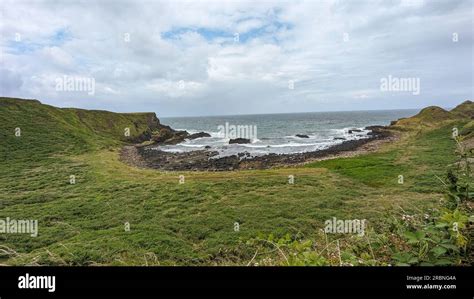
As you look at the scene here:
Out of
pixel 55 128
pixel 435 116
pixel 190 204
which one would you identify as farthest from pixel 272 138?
pixel 190 204

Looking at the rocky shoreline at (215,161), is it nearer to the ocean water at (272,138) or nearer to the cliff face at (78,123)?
the ocean water at (272,138)

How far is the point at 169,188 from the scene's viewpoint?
21562 millimetres

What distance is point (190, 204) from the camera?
58.3 feet

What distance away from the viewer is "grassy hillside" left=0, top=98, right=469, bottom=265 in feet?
36.2

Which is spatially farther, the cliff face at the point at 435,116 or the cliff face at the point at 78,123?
the cliff face at the point at 435,116

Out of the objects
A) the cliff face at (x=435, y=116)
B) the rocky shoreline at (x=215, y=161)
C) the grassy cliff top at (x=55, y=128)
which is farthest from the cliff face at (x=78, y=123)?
the cliff face at (x=435, y=116)

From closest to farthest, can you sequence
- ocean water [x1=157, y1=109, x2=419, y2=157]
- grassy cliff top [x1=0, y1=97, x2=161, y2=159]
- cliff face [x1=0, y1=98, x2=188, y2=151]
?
grassy cliff top [x1=0, y1=97, x2=161, y2=159], cliff face [x1=0, y1=98, x2=188, y2=151], ocean water [x1=157, y1=109, x2=419, y2=157]

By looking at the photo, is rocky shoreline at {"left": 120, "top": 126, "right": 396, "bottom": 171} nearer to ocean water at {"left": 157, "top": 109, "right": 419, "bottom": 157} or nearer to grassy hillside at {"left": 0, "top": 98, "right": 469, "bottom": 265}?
ocean water at {"left": 157, "top": 109, "right": 419, "bottom": 157}

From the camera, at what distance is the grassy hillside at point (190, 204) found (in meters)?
11.0

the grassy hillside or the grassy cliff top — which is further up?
the grassy cliff top

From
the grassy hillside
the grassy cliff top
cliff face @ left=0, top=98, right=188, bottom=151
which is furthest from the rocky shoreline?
cliff face @ left=0, top=98, right=188, bottom=151

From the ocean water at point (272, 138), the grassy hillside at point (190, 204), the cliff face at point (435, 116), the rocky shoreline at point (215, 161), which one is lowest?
the grassy hillside at point (190, 204)

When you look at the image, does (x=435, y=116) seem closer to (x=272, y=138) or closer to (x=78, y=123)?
(x=272, y=138)

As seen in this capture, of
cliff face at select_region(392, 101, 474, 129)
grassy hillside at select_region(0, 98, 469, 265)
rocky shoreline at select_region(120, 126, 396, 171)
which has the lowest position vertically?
grassy hillside at select_region(0, 98, 469, 265)
